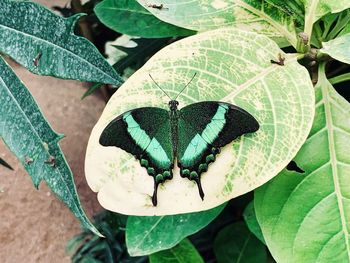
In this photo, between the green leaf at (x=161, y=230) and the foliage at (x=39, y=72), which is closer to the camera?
the foliage at (x=39, y=72)

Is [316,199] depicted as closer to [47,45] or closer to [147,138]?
[147,138]

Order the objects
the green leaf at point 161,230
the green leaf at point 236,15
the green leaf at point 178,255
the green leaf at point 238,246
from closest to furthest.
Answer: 1. the green leaf at point 236,15
2. the green leaf at point 161,230
3. the green leaf at point 178,255
4. the green leaf at point 238,246

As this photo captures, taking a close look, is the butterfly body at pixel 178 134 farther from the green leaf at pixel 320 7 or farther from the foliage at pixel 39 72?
the green leaf at pixel 320 7

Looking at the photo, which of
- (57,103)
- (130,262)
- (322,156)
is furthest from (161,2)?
(57,103)

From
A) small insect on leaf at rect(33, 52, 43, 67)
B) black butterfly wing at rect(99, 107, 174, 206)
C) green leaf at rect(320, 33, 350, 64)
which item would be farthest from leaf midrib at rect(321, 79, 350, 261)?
small insect on leaf at rect(33, 52, 43, 67)

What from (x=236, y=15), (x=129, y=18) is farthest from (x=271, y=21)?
(x=129, y=18)

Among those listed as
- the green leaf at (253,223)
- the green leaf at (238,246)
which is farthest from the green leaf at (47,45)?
the green leaf at (238,246)
